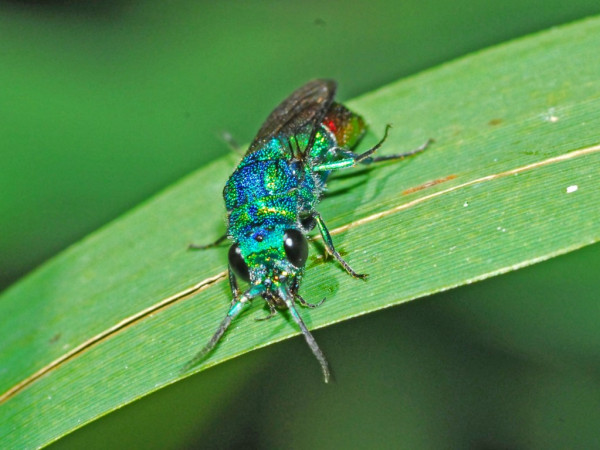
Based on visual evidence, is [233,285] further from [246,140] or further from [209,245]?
[246,140]

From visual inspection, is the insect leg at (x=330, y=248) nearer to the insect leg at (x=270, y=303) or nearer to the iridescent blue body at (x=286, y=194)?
the iridescent blue body at (x=286, y=194)

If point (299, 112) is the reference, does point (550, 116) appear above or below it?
below

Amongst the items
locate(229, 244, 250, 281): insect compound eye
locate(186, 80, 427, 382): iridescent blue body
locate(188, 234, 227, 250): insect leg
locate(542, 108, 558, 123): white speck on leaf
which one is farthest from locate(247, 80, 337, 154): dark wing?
locate(542, 108, 558, 123): white speck on leaf

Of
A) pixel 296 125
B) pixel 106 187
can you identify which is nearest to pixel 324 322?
pixel 296 125

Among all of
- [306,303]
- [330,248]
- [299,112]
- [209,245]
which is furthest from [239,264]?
[299,112]

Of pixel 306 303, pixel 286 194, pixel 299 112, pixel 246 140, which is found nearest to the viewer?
pixel 306 303

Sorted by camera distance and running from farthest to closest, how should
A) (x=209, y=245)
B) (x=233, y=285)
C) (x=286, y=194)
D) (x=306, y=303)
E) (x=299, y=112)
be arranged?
(x=299, y=112), (x=209, y=245), (x=286, y=194), (x=233, y=285), (x=306, y=303)

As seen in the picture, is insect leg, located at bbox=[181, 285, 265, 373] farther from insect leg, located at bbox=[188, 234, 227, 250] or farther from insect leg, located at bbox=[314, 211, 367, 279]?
A: insect leg, located at bbox=[188, 234, 227, 250]

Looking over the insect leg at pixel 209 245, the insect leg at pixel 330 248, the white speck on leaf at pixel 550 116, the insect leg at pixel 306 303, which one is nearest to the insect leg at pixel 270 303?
the insect leg at pixel 306 303
